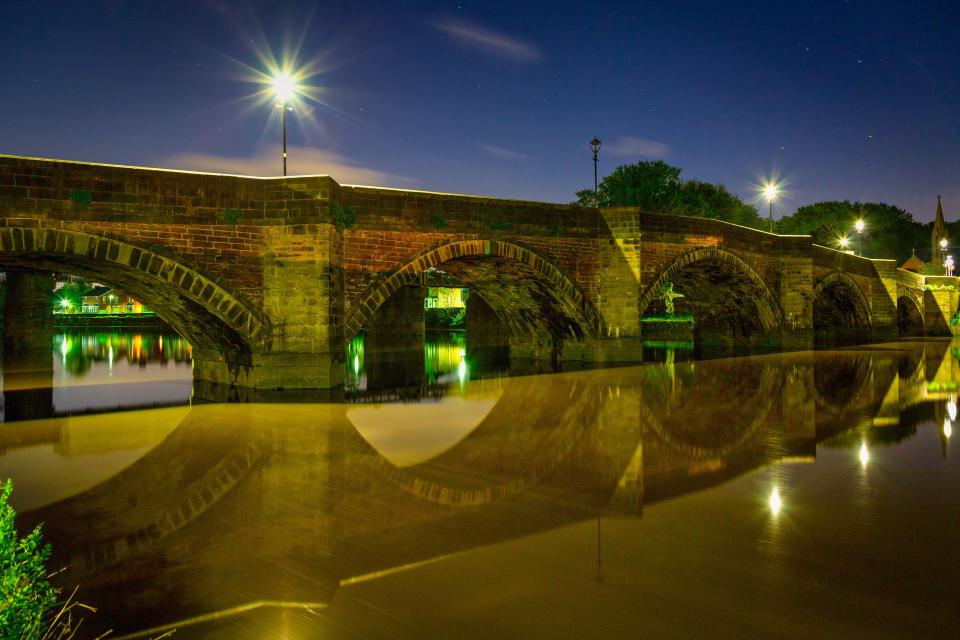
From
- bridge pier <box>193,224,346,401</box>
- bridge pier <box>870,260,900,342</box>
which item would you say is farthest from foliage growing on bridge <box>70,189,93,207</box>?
bridge pier <box>870,260,900,342</box>

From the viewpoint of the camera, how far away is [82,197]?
1343 cm

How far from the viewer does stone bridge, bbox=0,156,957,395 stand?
44.8 feet

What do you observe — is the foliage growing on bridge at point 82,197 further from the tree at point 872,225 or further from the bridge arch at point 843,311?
the tree at point 872,225

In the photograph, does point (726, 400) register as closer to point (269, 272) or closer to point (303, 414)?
point (303, 414)

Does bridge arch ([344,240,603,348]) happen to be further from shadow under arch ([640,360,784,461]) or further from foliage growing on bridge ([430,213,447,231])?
shadow under arch ([640,360,784,461])

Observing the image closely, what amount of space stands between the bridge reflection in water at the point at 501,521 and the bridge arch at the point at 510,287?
224 inches

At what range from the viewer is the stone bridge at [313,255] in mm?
13664

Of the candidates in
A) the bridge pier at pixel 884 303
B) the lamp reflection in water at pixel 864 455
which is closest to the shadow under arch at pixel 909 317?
the bridge pier at pixel 884 303

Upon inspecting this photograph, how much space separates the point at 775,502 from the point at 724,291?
2664 cm

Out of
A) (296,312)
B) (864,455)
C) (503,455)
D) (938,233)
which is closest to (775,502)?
(864,455)

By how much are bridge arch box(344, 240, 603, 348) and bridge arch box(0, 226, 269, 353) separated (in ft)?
8.87

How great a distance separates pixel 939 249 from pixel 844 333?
5023 cm

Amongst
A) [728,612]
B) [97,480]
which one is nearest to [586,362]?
[97,480]

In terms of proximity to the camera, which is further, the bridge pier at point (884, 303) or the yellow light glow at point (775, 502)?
the bridge pier at point (884, 303)
